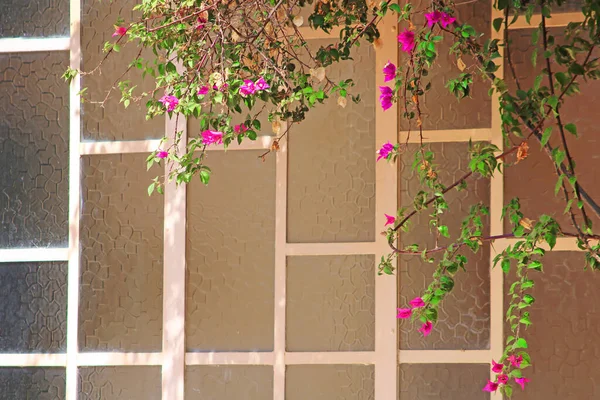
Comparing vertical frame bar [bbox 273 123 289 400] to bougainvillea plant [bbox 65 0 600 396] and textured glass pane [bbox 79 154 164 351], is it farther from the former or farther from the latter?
textured glass pane [bbox 79 154 164 351]

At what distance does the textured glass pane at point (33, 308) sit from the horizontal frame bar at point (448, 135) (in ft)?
4.90

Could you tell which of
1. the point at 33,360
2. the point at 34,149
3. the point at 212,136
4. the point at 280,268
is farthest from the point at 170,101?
the point at 33,360

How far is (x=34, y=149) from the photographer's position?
389 cm

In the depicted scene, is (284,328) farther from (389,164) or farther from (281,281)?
(389,164)

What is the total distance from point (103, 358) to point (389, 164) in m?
1.37

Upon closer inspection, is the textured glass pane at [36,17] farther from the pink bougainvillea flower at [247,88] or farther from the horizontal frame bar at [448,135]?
the horizontal frame bar at [448,135]

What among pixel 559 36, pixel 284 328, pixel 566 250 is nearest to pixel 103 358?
pixel 284 328

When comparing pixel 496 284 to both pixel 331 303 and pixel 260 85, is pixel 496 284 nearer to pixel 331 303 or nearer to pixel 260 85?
pixel 331 303

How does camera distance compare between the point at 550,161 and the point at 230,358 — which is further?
the point at 230,358

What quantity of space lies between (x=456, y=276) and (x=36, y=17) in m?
2.00

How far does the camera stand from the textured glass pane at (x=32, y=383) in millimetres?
3820

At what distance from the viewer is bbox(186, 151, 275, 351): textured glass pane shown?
12.2 feet

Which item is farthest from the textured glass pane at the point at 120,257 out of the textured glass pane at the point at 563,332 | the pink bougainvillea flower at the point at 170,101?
the textured glass pane at the point at 563,332

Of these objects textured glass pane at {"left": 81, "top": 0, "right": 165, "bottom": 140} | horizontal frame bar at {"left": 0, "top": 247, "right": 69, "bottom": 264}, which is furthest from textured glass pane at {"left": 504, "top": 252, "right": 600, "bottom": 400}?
horizontal frame bar at {"left": 0, "top": 247, "right": 69, "bottom": 264}
